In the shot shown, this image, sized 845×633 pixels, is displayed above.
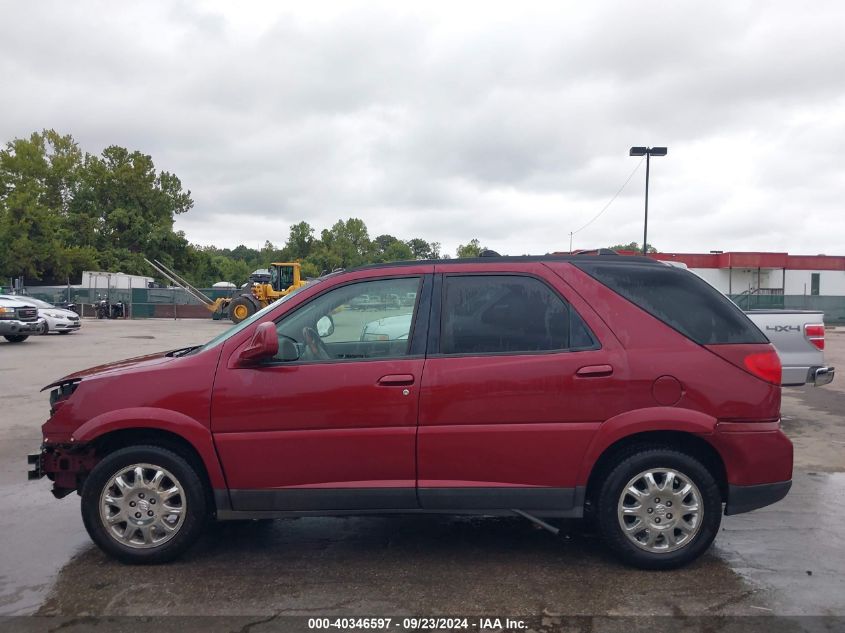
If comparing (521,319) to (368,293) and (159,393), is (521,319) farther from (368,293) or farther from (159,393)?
(159,393)

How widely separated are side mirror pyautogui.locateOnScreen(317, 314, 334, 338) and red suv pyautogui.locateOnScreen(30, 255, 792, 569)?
145mm

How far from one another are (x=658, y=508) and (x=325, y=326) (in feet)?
7.47

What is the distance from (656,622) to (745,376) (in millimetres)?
1515

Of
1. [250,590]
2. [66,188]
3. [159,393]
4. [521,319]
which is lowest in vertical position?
[250,590]

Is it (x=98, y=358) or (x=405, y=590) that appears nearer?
(x=405, y=590)

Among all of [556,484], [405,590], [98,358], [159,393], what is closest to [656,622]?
[556,484]

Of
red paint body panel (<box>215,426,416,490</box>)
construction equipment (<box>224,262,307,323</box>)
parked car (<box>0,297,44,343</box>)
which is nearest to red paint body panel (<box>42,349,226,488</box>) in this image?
red paint body panel (<box>215,426,416,490</box>)

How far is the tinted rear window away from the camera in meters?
4.21

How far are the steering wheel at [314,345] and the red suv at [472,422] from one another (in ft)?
0.10

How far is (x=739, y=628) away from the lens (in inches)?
136

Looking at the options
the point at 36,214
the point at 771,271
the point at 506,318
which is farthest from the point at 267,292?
the point at 771,271

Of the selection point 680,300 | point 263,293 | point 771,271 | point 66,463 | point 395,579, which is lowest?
point 395,579

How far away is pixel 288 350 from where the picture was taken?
13.8 feet

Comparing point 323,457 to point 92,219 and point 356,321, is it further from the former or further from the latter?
point 92,219
